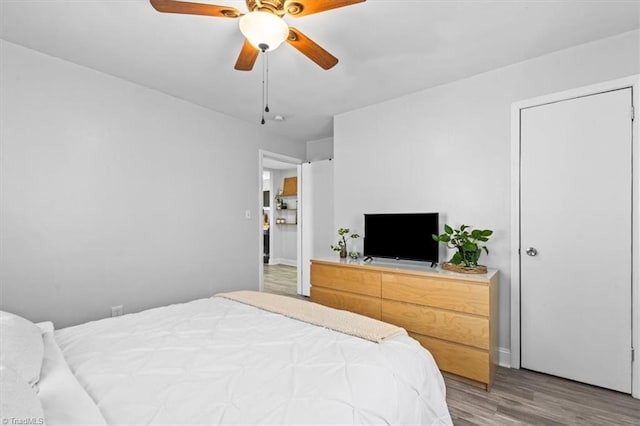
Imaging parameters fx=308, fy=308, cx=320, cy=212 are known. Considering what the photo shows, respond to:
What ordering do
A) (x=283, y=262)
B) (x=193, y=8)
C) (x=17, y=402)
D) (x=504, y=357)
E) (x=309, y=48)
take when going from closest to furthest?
(x=17, y=402) < (x=193, y=8) < (x=309, y=48) < (x=504, y=357) < (x=283, y=262)

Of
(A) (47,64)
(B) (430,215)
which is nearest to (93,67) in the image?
(A) (47,64)

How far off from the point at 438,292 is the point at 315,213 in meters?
2.44

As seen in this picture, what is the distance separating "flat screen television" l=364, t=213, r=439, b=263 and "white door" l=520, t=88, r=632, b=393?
0.71m

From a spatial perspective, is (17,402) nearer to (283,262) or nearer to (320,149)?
(320,149)

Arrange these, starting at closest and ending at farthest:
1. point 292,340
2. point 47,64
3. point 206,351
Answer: point 206,351 → point 292,340 → point 47,64

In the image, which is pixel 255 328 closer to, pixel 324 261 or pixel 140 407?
pixel 140 407

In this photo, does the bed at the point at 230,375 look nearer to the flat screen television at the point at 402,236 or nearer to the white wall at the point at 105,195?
the white wall at the point at 105,195

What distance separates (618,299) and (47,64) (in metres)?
4.57

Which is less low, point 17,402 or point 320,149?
point 320,149

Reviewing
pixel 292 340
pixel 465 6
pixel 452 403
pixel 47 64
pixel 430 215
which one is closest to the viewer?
pixel 292 340

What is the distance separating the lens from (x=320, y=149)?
478 centimetres

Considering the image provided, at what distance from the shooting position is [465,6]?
185 cm

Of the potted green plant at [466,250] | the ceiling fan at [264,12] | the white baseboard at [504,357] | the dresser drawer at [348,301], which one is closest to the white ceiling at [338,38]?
the ceiling fan at [264,12]

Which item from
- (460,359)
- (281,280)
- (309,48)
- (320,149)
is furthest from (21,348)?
(281,280)
